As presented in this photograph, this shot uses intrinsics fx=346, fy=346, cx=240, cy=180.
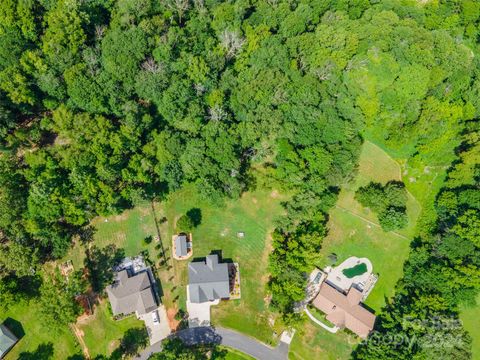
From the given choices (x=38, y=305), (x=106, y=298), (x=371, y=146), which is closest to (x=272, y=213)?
(x=371, y=146)

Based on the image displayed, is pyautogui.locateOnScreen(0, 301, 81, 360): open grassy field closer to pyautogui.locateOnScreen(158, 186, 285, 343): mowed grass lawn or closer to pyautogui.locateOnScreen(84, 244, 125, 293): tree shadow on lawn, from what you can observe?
pyautogui.locateOnScreen(84, 244, 125, 293): tree shadow on lawn

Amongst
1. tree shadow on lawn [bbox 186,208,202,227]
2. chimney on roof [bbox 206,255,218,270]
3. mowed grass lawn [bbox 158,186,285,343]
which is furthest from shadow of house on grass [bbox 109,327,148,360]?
tree shadow on lawn [bbox 186,208,202,227]

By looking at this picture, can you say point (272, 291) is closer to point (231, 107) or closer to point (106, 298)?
point (106, 298)

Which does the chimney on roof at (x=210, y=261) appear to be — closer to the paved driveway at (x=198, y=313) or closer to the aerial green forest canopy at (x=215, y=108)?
the paved driveway at (x=198, y=313)

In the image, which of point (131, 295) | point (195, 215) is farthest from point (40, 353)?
point (195, 215)

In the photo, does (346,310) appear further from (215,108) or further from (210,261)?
(215,108)

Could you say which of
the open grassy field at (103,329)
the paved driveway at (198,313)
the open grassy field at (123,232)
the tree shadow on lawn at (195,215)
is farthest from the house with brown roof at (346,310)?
the open grassy field at (103,329)
